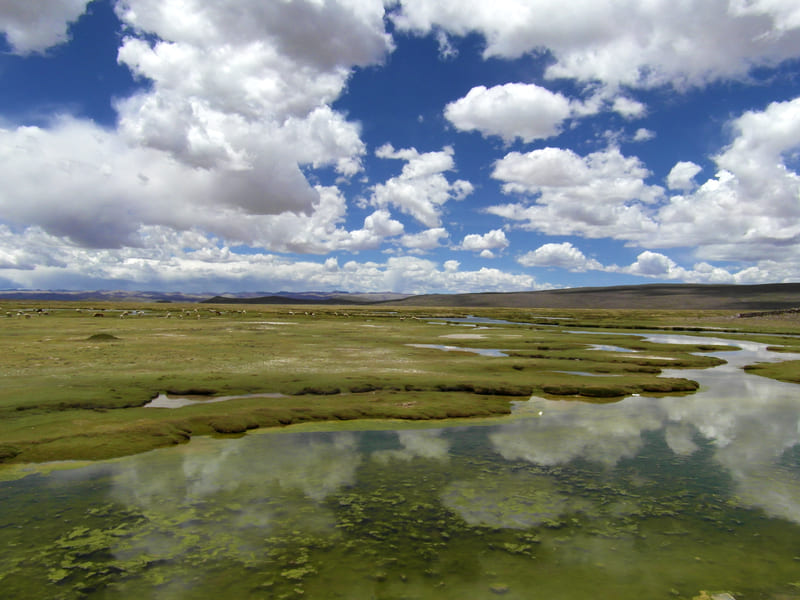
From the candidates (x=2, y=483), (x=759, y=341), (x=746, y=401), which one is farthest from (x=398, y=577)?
(x=759, y=341)

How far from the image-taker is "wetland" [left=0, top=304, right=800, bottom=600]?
1202cm

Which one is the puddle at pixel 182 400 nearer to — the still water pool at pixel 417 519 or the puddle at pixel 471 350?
the still water pool at pixel 417 519

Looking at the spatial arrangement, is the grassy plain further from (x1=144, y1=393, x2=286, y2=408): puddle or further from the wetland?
(x1=144, y1=393, x2=286, y2=408): puddle

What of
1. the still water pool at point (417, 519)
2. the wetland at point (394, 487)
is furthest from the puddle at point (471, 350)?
the still water pool at point (417, 519)

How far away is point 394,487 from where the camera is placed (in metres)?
17.2

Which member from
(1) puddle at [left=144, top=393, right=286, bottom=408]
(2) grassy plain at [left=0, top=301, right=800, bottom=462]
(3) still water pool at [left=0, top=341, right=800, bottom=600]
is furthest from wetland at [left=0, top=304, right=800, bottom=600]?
(1) puddle at [left=144, top=393, right=286, bottom=408]

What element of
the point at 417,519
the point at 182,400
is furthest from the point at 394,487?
the point at 182,400

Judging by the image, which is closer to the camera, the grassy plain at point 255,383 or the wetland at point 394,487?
the wetland at point 394,487

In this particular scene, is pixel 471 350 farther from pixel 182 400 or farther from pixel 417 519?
pixel 417 519

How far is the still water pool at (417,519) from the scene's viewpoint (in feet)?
38.5

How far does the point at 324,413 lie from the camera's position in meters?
27.2

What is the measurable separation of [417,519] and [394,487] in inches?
99.1

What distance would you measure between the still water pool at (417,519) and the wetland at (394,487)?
70 millimetres

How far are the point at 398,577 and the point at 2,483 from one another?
50.2 feet
